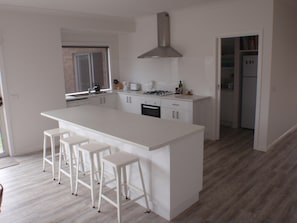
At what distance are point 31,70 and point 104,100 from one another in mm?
1886

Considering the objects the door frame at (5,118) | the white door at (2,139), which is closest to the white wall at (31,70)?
the door frame at (5,118)

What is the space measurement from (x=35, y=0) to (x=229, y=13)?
128 inches

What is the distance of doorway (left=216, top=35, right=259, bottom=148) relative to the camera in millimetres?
5457

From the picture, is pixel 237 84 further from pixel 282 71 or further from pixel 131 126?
pixel 131 126

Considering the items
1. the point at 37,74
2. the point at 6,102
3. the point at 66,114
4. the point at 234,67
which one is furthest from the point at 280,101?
the point at 6,102

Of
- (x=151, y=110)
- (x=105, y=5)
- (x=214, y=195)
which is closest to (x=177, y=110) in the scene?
(x=151, y=110)

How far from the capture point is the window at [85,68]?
5988 millimetres

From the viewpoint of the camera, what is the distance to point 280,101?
4.79 metres

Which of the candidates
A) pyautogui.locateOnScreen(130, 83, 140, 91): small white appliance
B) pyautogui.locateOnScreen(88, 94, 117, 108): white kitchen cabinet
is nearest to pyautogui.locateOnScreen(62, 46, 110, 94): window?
pyautogui.locateOnScreen(88, 94, 117, 108): white kitchen cabinet

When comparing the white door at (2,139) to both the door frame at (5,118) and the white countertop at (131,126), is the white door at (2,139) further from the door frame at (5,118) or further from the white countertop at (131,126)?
the white countertop at (131,126)

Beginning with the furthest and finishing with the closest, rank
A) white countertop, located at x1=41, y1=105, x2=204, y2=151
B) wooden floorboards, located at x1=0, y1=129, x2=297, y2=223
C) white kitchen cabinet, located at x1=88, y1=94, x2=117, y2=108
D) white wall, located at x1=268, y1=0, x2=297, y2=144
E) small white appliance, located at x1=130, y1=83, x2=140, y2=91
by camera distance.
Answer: small white appliance, located at x1=130, y1=83, x2=140, y2=91 < white kitchen cabinet, located at x1=88, y1=94, x2=117, y2=108 < white wall, located at x1=268, y1=0, x2=297, y2=144 < wooden floorboards, located at x1=0, y1=129, x2=297, y2=223 < white countertop, located at x1=41, y1=105, x2=204, y2=151

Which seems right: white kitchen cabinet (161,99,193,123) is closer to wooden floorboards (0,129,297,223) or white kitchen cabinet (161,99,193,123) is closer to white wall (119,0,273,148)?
white wall (119,0,273,148)

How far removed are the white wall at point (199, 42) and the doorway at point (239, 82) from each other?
1.68ft

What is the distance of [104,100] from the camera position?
6082mm
